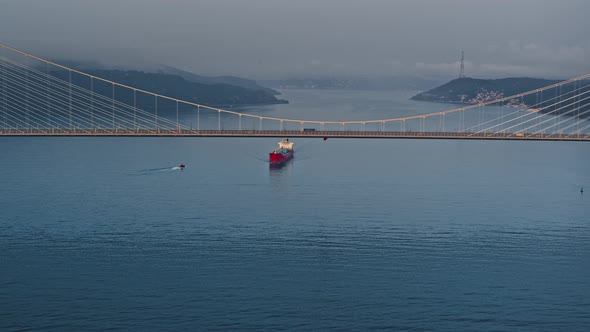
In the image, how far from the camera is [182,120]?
4619 inches

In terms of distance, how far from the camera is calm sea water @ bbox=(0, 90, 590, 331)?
2356 cm

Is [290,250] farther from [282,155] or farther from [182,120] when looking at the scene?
[182,120]

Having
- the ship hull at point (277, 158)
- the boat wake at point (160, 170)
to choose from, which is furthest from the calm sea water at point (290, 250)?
the ship hull at point (277, 158)

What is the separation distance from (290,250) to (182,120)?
8852cm

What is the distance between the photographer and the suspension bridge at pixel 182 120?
200ft

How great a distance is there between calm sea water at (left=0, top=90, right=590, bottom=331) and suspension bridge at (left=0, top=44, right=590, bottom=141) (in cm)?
338

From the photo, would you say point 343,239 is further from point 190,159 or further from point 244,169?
point 190,159

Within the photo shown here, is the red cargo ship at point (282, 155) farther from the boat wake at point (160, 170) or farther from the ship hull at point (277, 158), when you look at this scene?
the boat wake at point (160, 170)

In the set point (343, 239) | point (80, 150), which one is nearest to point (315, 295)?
point (343, 239)

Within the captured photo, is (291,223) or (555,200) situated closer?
(291,223)

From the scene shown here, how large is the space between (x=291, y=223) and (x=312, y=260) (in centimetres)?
755

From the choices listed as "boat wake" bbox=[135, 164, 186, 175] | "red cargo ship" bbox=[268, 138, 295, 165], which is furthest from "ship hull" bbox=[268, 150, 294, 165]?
"boat wake" bbox=[135, 164, 186, 175]

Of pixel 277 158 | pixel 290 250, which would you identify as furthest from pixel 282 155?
pixel 290 250

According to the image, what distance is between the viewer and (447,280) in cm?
2711
